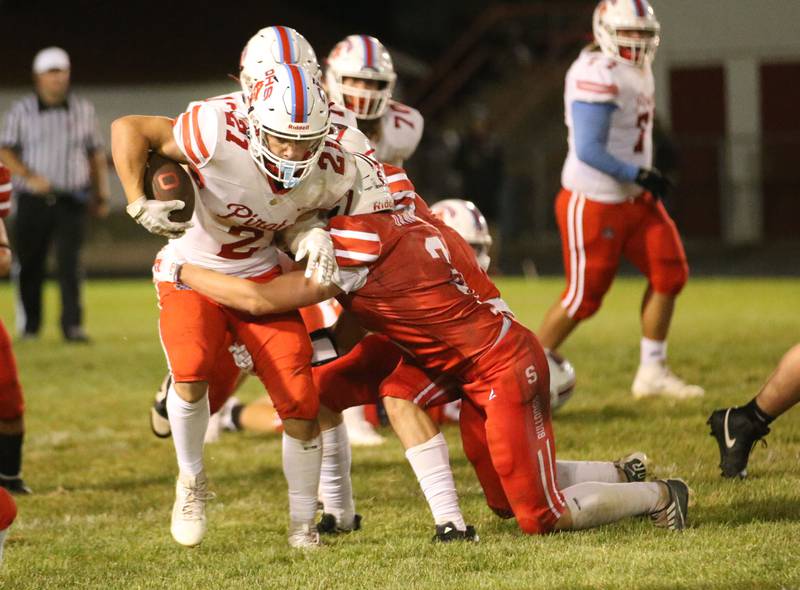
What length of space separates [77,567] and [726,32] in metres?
17.5

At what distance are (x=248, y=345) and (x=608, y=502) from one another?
1257mm

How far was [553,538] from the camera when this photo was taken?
4309 mm

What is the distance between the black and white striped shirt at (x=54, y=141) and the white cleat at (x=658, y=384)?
17.2 feet

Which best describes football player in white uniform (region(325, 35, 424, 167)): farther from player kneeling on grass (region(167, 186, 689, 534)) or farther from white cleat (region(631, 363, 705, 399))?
white cleat (region(631, 363, 705, 399))

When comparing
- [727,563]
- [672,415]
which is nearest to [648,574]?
[727,563]

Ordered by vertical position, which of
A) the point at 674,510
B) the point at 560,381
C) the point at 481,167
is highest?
the point at 674,510

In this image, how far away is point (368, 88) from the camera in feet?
19.8

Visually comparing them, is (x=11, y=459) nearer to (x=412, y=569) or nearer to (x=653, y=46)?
(x=412, y=569)

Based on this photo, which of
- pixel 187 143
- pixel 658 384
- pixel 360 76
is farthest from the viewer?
pixel 658 384

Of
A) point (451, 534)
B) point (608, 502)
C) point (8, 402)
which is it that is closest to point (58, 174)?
point (8, 402)

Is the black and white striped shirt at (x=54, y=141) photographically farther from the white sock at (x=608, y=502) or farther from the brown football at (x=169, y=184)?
the white sock at (x=608, y=502)

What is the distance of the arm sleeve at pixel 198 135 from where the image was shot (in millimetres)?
4340

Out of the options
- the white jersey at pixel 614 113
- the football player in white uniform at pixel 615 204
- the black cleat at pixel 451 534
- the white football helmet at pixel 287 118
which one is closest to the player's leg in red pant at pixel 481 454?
the black cleat at pixel 451 534

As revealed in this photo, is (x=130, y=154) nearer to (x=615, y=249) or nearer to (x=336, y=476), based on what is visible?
(x=336, y=476)
